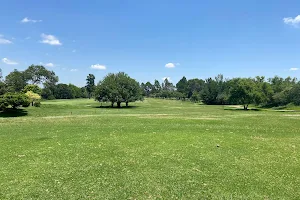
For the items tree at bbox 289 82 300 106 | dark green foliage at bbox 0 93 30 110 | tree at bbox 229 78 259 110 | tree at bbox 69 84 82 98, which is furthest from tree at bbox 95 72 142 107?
tree at bbox 69 84 82 98

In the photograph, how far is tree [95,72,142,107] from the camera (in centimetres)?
6450

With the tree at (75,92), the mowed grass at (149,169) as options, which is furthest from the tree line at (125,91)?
the mowed grass at (149,169)

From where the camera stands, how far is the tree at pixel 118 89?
212 feet

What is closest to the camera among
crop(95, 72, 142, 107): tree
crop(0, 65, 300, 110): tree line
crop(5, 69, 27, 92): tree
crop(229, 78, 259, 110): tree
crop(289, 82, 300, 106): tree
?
crop(0, 65, 300, 110): tree line

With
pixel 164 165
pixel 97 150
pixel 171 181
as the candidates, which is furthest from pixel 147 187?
pixel 97 150

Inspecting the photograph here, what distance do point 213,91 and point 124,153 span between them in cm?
11211

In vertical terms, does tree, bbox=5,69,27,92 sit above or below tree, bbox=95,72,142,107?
above

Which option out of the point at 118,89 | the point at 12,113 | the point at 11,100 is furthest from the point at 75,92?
the point at 11,100

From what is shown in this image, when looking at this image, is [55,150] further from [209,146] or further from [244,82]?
[244,82]

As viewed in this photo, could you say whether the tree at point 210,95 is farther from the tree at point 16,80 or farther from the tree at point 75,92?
the tree at point 16,80

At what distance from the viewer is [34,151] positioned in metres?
12.8

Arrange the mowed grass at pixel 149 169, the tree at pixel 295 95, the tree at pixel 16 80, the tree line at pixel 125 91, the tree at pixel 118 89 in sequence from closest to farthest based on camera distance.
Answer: the mowed grass at pixel 149 169, the tree line at pixel 125 91, the tree at pixel 118 89, the tree at pixel 295 95, the tree at pixel 16 80

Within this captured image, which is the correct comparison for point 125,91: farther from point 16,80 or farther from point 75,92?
point 75,92

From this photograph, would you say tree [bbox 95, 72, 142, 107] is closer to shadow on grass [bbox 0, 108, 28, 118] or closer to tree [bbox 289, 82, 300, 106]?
shadow on grass [bbox 0, 108, 28, 118]
